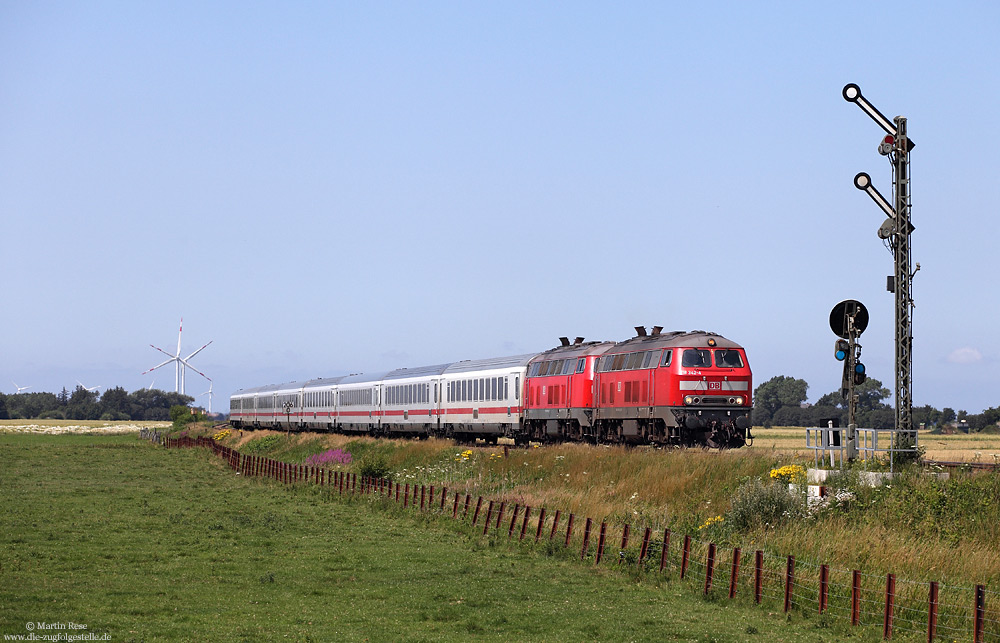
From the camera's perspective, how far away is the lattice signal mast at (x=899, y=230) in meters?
27.5

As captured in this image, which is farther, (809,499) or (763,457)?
(763,457)

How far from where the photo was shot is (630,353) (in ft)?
143

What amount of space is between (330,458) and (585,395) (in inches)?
811

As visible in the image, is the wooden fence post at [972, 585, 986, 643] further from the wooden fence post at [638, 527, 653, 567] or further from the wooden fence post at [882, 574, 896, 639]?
the wooden fence post at [638, 527, 653, 567]

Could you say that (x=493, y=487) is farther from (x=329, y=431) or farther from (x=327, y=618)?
(x=329, y=431)

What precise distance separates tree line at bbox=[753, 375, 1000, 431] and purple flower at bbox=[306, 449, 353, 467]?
8255 centimetres

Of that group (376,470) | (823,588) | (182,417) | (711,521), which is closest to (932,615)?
(823,588)

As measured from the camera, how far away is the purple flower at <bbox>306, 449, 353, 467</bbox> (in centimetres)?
6006

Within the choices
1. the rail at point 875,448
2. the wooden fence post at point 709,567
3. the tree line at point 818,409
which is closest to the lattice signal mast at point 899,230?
the rail at point 875,448

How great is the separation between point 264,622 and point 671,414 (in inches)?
914

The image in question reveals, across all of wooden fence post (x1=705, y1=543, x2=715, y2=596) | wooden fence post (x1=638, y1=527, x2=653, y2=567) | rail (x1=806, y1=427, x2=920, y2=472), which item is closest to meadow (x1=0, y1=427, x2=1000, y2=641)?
wooden fence post (x1=705, y1=543, x2=715, y2=596)

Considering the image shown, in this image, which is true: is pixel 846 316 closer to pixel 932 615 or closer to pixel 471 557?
pixel 471 557

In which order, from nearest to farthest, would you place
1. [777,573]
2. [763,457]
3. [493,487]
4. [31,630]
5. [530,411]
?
[31,630], [777,573], [763,457], [493,487], [530,411]

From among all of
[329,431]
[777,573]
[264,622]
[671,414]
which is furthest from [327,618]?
[329,431]
